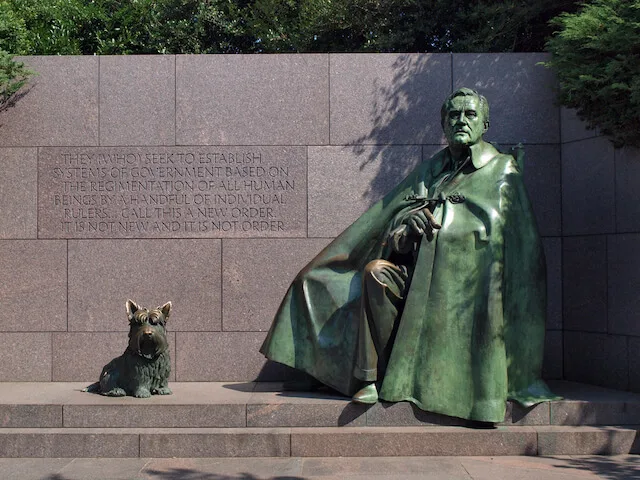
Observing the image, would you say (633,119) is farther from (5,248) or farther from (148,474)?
(5,248)

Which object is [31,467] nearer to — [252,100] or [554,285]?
[252,100]

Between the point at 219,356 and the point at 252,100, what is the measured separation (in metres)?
2.87

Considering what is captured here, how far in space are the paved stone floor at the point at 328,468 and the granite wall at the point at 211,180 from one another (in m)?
2.35

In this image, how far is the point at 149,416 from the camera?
22.7 feet

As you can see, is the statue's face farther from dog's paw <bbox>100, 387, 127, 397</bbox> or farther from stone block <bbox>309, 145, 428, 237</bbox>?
dog's paw <bbox>100, 387, 127, 397</bbox>

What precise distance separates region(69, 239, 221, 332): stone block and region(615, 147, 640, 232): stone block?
4.26 m

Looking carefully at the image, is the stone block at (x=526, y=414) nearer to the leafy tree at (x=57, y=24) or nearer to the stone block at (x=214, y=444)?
the stone block at (x=214, y=444)

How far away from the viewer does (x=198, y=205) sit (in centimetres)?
898

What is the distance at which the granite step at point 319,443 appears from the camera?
6.64 m

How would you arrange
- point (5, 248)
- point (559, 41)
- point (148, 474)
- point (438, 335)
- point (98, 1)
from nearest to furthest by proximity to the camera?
point (148, 474)
point (438, 335)
point (559, 41)
point (5, 248)
point (98, 1)

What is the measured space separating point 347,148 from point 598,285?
3054 mm

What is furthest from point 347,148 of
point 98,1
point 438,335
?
point 98,1

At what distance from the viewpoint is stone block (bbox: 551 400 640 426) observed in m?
6.92

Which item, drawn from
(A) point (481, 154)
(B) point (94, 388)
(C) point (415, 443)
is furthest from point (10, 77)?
(C) point (415, 443)
